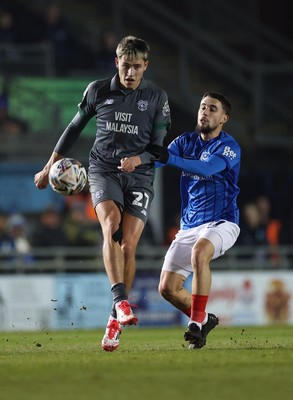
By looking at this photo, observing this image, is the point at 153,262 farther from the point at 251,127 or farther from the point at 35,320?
the point at 251,127

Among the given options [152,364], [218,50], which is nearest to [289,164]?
[218,50]

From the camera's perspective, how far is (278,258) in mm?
20859

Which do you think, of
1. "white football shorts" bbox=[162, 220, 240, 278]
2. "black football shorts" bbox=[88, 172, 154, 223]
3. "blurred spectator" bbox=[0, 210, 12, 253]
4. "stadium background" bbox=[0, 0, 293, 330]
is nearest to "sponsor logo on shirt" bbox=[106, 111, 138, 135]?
"black football shorts" bbox=[88, 172, 154, 223]

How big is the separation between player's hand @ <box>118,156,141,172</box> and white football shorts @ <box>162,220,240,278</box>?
987 mm

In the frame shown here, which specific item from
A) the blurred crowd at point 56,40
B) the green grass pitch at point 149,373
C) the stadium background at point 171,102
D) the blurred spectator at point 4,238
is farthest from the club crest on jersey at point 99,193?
the blurred crowd at point 56,40

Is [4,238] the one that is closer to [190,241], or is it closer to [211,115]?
[190,241]

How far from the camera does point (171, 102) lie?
24.4m

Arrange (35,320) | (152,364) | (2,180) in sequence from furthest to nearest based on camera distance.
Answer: (2,180)
(35,320)
(152,364)

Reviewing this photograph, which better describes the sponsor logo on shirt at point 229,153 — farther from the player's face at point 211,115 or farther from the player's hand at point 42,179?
the player's hand at point 42,179

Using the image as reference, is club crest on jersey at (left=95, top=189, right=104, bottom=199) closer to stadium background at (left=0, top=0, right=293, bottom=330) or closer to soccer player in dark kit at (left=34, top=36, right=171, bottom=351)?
soccer player in dark kit at (left=34, top=36, right=171, bottom=351)

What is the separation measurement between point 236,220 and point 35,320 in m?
9.18

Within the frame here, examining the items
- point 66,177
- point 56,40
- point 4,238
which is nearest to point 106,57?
point 56,40

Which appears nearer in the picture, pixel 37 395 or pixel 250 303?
pixel 37 395

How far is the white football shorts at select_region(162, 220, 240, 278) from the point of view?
1003cm
